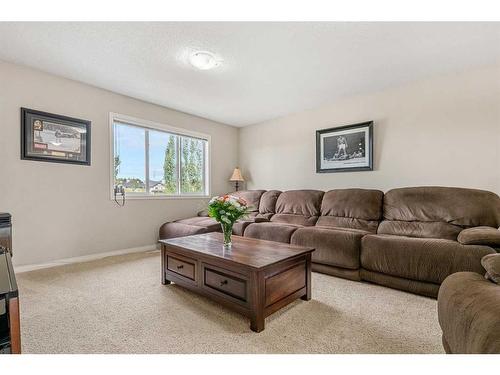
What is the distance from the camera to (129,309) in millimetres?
1906

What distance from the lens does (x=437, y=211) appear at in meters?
2.69

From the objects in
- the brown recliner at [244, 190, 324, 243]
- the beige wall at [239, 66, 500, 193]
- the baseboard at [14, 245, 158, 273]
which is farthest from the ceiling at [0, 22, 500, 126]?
the baseboard at [14, 245, 158, 273]

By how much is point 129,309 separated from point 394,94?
3.94 metres

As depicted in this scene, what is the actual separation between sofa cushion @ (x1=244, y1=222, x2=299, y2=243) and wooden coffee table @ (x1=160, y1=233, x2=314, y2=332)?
2.52 ft

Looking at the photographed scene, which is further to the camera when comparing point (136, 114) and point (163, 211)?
point (163, 211)

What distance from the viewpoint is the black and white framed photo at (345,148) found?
A: 3594 mm

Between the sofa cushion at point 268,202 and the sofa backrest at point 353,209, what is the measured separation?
34.2 inches

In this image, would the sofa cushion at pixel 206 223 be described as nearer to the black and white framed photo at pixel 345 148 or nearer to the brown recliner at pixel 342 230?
the brown recliner at pixel 342 230

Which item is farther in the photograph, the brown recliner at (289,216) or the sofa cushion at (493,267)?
the brown recliner at (289,216)

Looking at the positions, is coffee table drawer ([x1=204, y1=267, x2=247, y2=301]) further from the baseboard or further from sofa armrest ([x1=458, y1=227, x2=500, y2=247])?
the baseboard

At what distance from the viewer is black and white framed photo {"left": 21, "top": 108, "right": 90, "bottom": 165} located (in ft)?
9.18

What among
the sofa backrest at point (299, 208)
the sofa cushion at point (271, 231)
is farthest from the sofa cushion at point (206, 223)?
the sofa backrest at point (299, 208)
